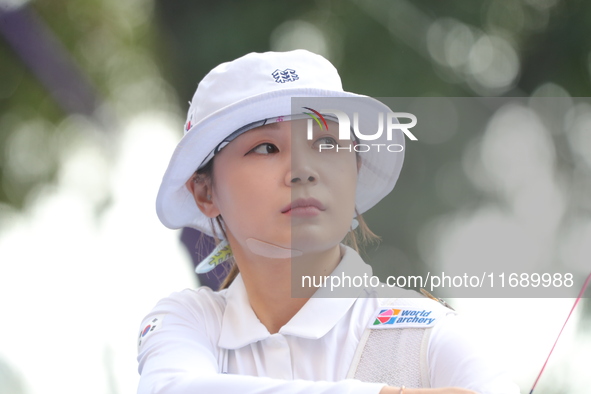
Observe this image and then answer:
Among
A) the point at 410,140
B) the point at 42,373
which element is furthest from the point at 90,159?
the point at 410,140

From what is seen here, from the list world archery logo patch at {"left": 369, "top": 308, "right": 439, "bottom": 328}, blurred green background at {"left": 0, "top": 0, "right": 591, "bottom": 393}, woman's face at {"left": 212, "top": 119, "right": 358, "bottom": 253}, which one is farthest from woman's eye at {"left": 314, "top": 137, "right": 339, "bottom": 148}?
world archery logo patch at {"left": 369, "top": 308, "right": 439, "bottom": 328}

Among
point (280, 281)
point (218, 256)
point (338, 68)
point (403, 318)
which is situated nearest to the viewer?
point (403, 318)

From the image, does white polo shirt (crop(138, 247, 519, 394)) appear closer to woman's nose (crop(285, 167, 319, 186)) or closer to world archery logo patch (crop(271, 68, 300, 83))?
woman's nose (crop(285, 167, 319, 186))

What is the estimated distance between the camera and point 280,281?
2.96 feet

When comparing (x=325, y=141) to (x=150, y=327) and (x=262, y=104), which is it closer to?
(x=262, y=104)

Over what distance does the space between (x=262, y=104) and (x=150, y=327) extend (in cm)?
34

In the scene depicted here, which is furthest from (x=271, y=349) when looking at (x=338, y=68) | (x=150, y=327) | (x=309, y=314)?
(x=338, y=68)

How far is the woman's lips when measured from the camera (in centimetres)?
82

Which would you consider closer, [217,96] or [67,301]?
[217,96]

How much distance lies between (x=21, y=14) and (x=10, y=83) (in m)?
0.20

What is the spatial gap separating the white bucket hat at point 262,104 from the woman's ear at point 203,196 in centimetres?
2

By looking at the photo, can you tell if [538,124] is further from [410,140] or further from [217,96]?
[217,96]

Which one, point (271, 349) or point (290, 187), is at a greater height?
point (290, 187)

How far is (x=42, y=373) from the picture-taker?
5.21ft
